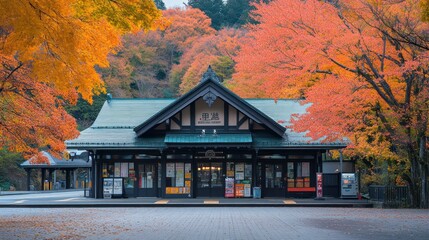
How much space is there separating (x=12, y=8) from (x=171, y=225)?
345 inches

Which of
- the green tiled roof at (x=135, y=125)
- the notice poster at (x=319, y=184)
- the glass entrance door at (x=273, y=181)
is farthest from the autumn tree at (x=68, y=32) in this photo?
the glass entrance door at (x=273, y=181)

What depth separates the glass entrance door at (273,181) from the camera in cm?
3506

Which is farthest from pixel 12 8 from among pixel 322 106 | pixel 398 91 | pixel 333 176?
pixel 333 176

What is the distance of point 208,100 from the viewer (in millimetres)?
33344

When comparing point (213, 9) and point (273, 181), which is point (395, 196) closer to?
point (273, 181)

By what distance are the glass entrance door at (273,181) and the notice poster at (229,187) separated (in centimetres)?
205

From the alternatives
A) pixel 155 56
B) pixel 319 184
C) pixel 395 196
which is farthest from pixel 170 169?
pixel 155 56

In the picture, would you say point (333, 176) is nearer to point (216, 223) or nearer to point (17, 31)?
point (216, 223)

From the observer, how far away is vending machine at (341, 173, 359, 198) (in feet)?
111

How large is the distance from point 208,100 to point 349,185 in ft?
31.0

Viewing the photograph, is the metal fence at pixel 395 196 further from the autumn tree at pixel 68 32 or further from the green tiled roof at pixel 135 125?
the autumn tree at pixel 68 32

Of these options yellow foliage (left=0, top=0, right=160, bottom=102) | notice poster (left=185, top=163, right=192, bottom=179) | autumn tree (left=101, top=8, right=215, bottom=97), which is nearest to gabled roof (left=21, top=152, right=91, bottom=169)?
autumn tree (left=101, top=8, right=215, bottom=97)

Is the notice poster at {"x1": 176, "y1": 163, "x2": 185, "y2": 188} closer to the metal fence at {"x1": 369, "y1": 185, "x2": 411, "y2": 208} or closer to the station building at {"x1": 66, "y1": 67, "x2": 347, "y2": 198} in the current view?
the station building at {"x1": 66, "y1": 67, "x2": 347, "y2": 198}

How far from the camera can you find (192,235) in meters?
15.5
